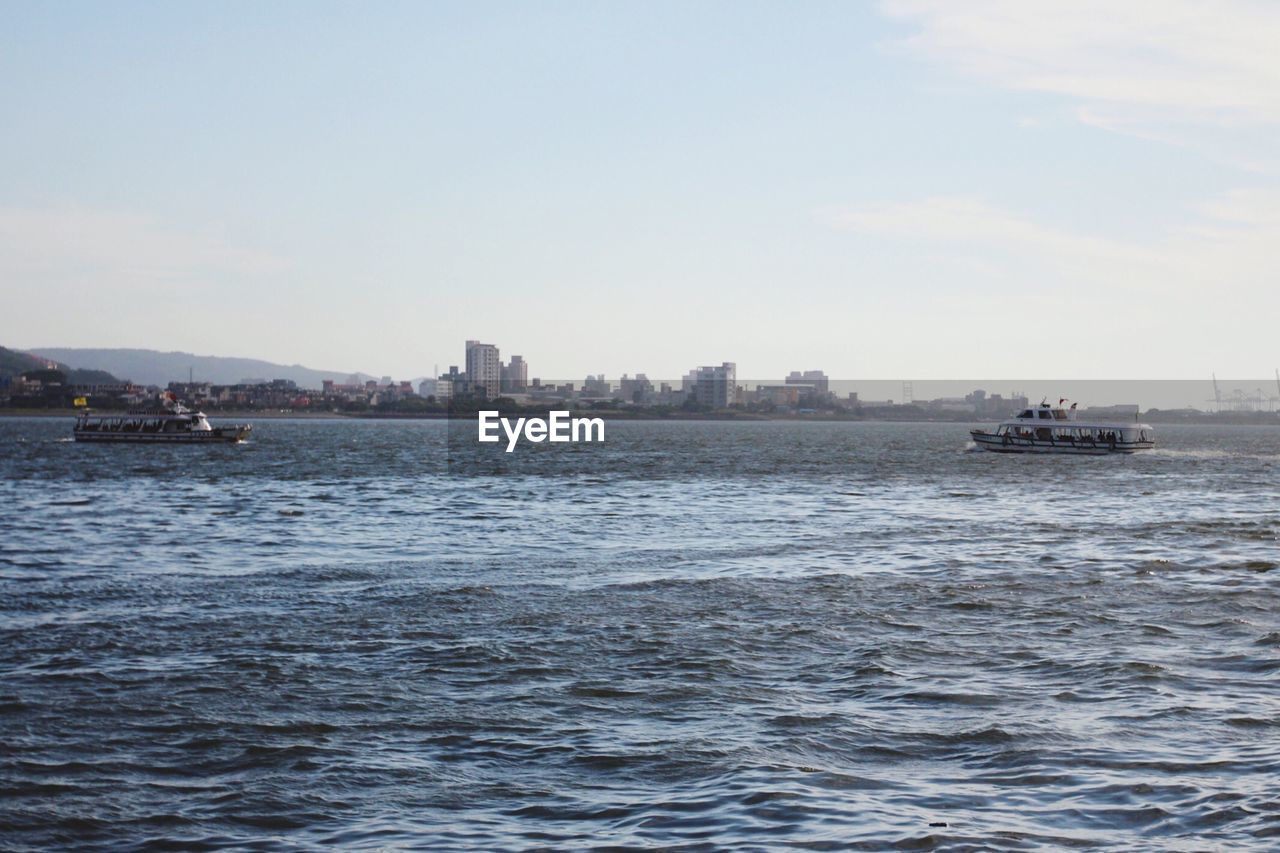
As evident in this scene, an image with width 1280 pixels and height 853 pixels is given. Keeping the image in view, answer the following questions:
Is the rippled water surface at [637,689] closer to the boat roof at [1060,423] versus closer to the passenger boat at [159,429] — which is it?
the boat roof at [1060,423]

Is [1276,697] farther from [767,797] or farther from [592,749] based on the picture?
[592,749]

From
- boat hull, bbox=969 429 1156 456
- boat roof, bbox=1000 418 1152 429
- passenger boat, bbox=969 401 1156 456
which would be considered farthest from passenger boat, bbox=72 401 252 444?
boat roof, bbox=1000 418 1152 429

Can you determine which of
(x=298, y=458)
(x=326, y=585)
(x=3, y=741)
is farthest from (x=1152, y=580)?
(x=298, y=458)

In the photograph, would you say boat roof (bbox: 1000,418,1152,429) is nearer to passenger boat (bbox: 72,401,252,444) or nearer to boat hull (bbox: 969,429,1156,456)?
boat hull (bbox: 969,429,1156,456)

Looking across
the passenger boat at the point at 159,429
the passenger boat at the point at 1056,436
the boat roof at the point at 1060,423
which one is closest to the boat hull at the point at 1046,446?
the passenger boat at the point at 1056,436

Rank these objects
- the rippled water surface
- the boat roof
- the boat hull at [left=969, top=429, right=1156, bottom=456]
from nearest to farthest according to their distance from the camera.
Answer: the rippled water surface < the boat hull at [left=969, top=429, right=1156, bottom=456] < the boat roof
